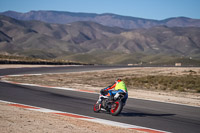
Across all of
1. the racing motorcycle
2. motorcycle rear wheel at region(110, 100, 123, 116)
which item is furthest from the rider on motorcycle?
motorcycle rear wheel at region(110, 100, 123, 116)

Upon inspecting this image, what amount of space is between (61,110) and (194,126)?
5.08 m

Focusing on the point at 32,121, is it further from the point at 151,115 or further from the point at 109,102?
the point at 151,115

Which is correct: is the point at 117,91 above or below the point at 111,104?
above

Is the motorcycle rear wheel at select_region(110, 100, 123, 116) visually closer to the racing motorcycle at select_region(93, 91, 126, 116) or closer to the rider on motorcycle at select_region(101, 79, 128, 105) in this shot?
the racing motorcycle at select_region(93, 91, 126, 116)

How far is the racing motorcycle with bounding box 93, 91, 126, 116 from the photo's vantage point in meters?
11.9

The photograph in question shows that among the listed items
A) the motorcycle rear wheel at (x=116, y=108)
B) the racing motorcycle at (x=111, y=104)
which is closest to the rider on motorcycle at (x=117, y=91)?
the racing motorcycle at (x=111, y=104)

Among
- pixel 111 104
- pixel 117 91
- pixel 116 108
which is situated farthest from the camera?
pixel 111 104

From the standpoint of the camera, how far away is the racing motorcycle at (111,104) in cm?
1194

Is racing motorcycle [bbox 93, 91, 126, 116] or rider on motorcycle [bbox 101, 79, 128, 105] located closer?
racing motorcycle [bbox 93, 91, 126, 116]

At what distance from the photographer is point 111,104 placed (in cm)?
1235

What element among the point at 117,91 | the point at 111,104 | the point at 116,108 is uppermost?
the point at 117,91

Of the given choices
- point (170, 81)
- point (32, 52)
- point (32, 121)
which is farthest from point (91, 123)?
point (32, 52)

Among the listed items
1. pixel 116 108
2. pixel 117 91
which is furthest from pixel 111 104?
pixel 117 91

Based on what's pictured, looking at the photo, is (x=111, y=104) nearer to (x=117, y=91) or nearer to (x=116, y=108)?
(x=116, y=108)
